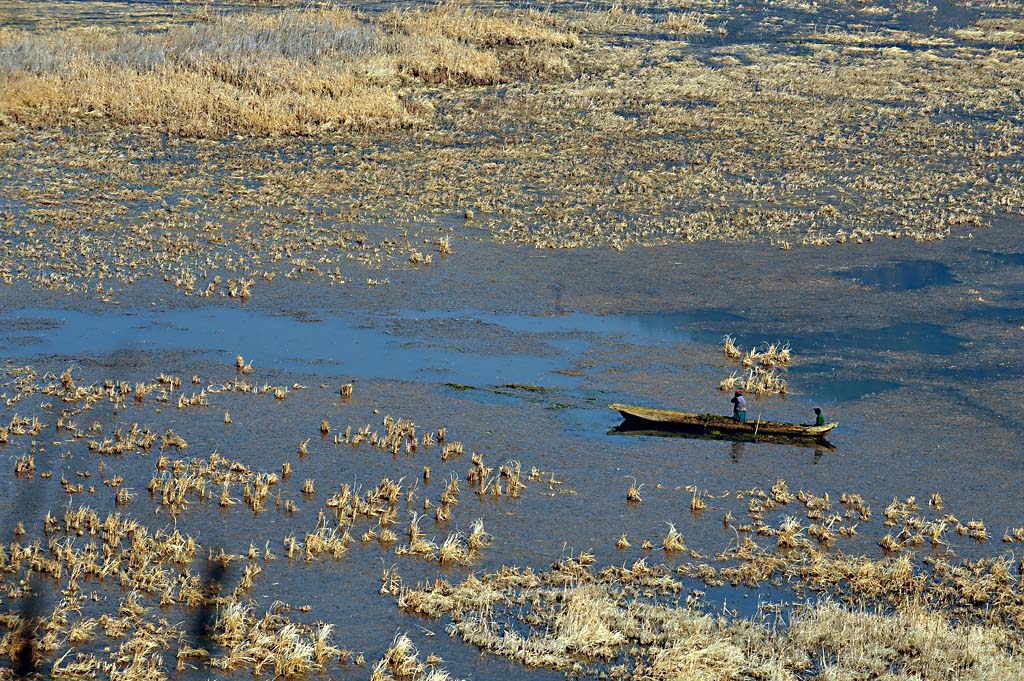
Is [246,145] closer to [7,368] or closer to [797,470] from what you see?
[7,368]

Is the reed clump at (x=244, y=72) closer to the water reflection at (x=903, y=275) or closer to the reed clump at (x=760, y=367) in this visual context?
the water reflection at (x=903, y=275)

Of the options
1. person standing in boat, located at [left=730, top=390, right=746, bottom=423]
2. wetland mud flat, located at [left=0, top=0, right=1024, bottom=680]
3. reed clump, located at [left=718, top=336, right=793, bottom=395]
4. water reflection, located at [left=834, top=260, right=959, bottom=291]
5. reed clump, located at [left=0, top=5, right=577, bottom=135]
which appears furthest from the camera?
reed clump, located at [left=0, top=5, right=577, bottom=135]

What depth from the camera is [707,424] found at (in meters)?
20.4

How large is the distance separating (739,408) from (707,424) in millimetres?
629

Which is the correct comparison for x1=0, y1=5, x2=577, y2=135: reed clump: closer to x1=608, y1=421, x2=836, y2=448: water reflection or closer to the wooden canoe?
x1=608, y1=421, x2=836, y2=448: water reflection

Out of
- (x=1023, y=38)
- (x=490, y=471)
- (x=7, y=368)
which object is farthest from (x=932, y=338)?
(x=1023, y=38)

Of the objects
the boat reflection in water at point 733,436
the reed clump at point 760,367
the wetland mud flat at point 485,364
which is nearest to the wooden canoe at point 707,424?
the boat reflection in water at point 733,436

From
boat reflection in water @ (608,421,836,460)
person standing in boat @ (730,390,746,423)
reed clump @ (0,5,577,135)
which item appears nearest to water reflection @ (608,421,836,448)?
boat reflection in water @ (608,421,836,460)

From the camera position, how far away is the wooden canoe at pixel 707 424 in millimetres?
20188

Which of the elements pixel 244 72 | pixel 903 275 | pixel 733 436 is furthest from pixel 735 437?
pixel 244 72

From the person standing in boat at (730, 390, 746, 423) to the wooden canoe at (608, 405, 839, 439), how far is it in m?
0.09

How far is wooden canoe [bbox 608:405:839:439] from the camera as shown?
66.2 feet

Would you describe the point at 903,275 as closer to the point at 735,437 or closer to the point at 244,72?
the point at 735,437

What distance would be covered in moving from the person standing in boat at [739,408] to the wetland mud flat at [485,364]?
48 centimetres
